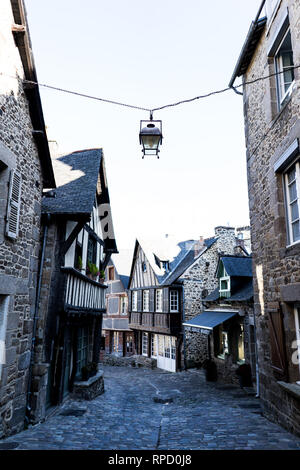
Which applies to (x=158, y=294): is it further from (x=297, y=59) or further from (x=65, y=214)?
(x=297, y=59)

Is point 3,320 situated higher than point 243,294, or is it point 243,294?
point 243,294

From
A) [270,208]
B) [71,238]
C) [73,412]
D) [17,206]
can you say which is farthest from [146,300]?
[17,206]

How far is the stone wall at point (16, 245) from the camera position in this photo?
5422 mm

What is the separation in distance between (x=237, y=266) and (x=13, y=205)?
31.1 feet

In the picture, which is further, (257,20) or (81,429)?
(257,20)

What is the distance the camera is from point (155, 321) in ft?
59.9

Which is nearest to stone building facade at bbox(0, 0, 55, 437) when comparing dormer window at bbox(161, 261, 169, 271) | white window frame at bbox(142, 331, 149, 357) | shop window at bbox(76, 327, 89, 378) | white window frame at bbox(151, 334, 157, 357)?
shop window at bbox(76, 327, 89, 378)

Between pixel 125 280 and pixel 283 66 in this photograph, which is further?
pixel 125 280

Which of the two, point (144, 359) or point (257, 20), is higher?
point (257, 20)

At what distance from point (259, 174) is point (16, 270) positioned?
202 inches

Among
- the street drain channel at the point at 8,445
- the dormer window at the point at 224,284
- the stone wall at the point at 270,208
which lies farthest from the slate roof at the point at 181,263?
the street drain channel at the point at 8,445

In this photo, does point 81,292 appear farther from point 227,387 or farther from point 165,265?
point 165,265
